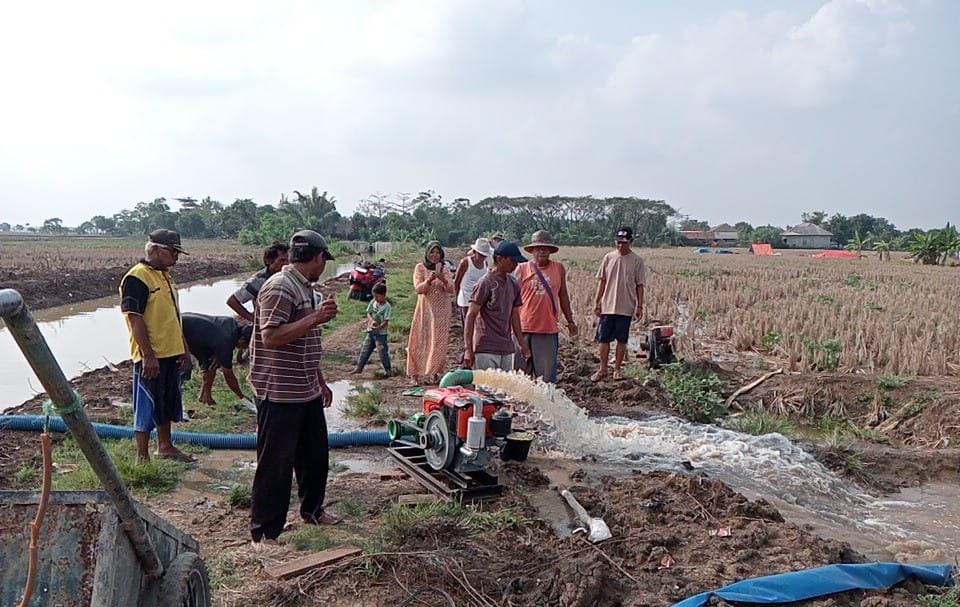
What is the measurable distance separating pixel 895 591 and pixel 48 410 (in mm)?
3749

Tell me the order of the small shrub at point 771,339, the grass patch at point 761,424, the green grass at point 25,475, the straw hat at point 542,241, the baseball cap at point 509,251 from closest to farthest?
the green grass at point 25,475, the baseball cap at point 509,251, the straw hat at point 542,241, the grass patch at point 761,424, the small shrub at point 771,339

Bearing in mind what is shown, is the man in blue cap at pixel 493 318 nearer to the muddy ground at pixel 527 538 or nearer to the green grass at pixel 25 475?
the muddy ground at pixel 527 538

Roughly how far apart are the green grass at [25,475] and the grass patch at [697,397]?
19.4 feet

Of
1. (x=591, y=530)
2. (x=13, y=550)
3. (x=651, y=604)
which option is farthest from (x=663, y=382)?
(x=13, y=550)

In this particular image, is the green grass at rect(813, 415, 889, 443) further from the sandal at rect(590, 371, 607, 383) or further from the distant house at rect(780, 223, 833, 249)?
the distant house at rect(780, 223, 833, 249)

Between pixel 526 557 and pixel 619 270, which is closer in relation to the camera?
pixel 526 557

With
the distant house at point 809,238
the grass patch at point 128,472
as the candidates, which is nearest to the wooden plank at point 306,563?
the grass patch at point 128,472

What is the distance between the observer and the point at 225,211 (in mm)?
63469

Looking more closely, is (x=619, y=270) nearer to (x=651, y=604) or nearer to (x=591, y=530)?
(x=591, y=530)

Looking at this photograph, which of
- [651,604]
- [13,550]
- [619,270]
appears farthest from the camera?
[619,270]

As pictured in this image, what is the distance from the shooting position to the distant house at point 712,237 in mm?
73500

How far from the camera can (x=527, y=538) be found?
3.93 m

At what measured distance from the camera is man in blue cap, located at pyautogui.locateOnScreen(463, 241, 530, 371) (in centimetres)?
571

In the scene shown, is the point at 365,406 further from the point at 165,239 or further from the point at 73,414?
the point at 73,414
